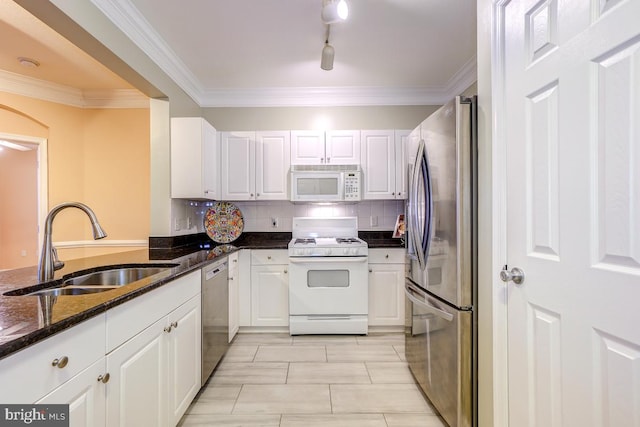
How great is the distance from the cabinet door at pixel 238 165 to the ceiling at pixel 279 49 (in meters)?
0.49

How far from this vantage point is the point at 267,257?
298cm

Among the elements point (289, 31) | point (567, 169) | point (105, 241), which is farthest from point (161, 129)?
point (567, 169)

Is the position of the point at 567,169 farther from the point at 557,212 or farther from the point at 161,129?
the point at 161,129

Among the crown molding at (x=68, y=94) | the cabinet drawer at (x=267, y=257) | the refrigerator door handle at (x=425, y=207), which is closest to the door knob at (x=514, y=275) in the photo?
the refrigerator door handle at (x=425, y=207)

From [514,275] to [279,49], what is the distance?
239 cm

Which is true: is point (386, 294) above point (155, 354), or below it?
below

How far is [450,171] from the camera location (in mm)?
1545

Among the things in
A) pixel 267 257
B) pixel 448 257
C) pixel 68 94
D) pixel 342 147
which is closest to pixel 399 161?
pixel 342 147

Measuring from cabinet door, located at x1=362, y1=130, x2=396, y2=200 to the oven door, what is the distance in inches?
31.8

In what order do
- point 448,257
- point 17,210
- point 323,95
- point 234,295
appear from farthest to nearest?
1. point 17,210
2. point 323,95
3. point 234,295
4. point 448,257

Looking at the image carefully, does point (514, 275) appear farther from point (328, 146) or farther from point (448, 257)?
point (328, 146)

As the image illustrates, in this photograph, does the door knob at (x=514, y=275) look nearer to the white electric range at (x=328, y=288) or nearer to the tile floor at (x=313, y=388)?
the tile floor at (x=313, y=388)

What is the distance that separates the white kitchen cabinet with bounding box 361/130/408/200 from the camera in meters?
3.23

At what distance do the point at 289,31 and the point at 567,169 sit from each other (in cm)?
209
